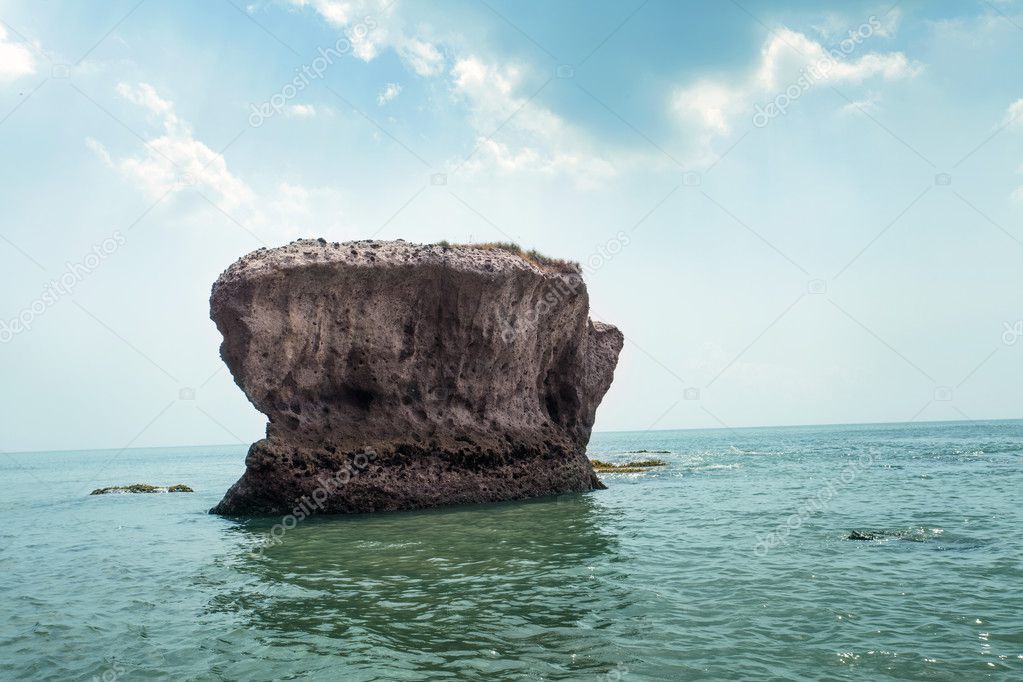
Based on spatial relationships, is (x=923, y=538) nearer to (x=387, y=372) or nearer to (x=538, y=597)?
(x=538, y=597)

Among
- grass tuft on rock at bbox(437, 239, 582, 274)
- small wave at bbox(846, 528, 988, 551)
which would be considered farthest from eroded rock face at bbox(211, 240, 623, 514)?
small wave at bbox(846, 528, 988, 551)

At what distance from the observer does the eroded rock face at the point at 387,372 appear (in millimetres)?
19719

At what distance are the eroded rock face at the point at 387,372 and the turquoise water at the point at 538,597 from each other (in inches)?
74.2

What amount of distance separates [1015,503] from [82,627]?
21.5m

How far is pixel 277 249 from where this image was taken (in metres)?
20.1

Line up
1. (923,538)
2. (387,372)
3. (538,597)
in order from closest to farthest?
1. (538,597)
2. (923,538)
3. (387,372)

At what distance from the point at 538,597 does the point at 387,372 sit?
1278cm

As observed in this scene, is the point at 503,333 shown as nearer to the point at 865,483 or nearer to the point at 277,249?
the point at 277,249

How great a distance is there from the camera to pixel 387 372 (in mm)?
21203

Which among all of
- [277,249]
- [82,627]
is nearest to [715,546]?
[82,627]

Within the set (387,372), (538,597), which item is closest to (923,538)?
(538,597)

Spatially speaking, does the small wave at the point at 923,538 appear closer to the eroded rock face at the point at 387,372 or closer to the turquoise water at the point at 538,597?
the turquoise water at the point at 538,597

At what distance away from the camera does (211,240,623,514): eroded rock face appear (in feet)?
64.7

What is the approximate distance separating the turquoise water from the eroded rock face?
189 centimetres
